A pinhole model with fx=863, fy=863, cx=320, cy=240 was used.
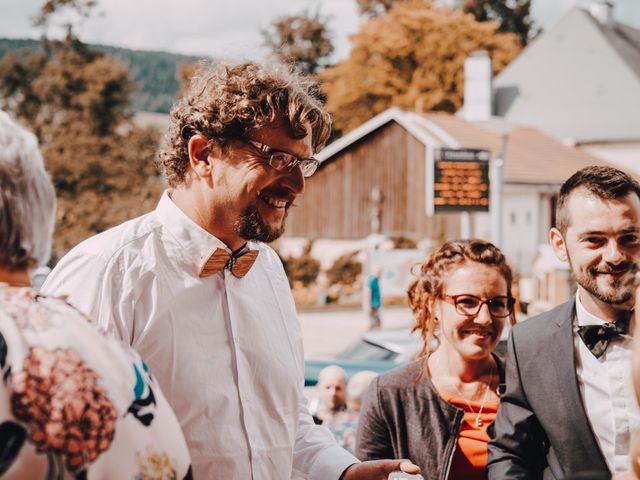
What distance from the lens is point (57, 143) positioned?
132 feet

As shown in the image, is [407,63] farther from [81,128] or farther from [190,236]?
[190,236]

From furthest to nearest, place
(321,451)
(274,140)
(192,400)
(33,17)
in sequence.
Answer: (33,17) < (321,451) < (274,140) < (192,400)

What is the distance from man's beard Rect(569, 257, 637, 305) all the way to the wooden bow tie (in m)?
1.07

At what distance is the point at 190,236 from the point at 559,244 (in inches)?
50.5

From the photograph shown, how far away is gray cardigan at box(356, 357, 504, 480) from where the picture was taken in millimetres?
3246

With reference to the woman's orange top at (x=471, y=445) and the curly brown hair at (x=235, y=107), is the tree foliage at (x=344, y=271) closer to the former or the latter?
the woman's orange top at (x=471, y=445)

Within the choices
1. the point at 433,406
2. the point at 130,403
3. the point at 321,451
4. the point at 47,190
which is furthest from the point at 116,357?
the point at 433,406

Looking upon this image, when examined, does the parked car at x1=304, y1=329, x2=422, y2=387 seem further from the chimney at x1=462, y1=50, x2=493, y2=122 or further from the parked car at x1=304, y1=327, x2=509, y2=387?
the chimney at x1=462, y1=50, x2=493, y2=122

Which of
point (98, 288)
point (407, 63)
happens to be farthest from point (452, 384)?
point (407, 63)

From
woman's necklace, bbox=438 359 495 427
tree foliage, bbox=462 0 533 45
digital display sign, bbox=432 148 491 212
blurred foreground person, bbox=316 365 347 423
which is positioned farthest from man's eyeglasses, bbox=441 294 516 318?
tree foliage, bbox=462 0 533 45

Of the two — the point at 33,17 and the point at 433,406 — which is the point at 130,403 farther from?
the point at 33,17

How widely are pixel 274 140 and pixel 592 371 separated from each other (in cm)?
127

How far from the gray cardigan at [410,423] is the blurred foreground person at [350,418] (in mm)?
2082

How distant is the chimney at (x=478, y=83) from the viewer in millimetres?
42438
